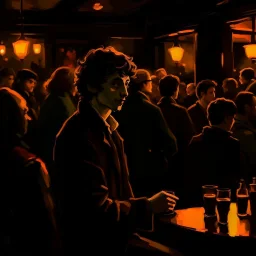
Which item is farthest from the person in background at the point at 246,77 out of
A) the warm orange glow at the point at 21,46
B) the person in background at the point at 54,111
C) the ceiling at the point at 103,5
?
the ceiling at the point at 103,5

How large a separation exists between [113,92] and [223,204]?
916 millimetres

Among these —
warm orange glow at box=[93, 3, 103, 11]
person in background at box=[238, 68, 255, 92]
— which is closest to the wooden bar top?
person in background at box=[238, 68, 255, 92]

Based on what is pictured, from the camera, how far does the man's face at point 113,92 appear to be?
2.64 metres

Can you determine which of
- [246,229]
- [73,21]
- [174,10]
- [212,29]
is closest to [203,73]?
[212,29]

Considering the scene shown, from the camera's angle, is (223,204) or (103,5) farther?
(103,5)

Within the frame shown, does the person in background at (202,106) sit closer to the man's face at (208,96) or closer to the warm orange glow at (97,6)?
the man's face at (208,96)

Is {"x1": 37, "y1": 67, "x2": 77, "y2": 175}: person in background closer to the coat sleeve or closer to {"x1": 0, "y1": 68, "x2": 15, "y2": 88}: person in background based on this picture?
{"x1": 0, "y1": 68, "x2": 15, "y2": 88}: person in background

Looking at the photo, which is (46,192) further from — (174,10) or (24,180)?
(174,10)

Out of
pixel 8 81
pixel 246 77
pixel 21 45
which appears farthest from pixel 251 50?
pixel 21 45

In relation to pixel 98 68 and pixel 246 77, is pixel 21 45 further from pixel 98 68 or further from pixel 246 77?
pixel 98 68

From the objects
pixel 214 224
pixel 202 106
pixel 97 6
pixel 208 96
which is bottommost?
pixel 214 224

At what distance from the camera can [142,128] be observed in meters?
4.86

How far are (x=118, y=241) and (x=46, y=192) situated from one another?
43 cm

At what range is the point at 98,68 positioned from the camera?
2.65 meters
